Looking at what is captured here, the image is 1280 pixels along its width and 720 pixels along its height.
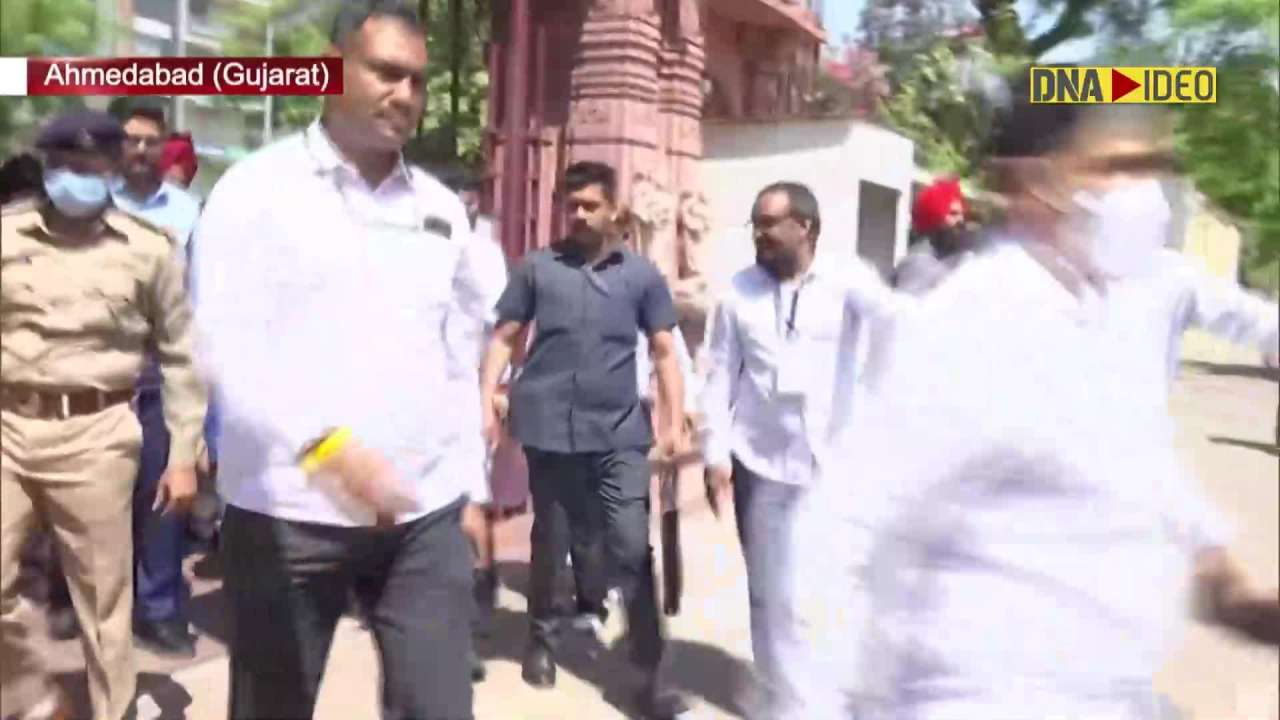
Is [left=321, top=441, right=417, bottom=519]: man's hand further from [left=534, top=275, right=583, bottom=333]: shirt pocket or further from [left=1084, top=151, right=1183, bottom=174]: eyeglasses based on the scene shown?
[left=534, top=275, right=583, bottom=333]: shirt pocket

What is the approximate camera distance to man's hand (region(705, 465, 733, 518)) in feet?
13.5

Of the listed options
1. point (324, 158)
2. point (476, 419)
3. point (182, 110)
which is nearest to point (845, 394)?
point (476, 419)

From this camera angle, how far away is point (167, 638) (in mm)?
4660

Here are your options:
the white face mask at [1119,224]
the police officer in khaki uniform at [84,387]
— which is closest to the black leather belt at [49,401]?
the police officer in khaki uniform at [84,387]

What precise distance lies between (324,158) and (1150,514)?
1513mm

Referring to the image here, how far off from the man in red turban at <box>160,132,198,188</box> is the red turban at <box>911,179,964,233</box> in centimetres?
256

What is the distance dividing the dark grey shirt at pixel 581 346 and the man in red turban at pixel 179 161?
1530 millimetres

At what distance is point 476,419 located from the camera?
2.79 meters

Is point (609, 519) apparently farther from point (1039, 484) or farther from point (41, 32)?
point (41, 32)

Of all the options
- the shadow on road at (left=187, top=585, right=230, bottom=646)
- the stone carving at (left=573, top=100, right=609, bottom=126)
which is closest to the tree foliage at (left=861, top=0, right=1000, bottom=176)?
the stone carving at (left=573, top=100, right=609, bottom=126)

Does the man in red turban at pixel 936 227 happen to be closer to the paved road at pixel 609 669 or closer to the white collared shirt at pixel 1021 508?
the paved road at pixel 609 669

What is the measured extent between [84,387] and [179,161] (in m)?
1.86

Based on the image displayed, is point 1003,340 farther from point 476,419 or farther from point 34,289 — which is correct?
point 34,289

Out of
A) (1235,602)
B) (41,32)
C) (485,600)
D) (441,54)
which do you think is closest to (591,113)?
(441,54)
